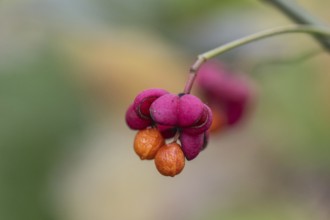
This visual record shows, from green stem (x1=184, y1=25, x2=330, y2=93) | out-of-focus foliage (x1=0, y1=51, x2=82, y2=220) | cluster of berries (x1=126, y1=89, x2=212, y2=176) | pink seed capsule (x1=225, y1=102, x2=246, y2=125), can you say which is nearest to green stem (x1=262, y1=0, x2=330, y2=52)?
green stem (x1=184, y1=25, x2=330, y2=93)

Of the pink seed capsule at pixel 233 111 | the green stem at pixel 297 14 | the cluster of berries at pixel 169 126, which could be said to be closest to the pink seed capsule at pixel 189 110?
the cluster of berries at pixel 169 126

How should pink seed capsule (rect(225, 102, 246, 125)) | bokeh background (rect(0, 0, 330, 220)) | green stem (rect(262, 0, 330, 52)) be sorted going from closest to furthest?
green stem (rect(262, 0, 330, 52)), pink seed capsule (rect(225, 102, 246, 125)), bokeh background (rect(0, 0, 330, 220))

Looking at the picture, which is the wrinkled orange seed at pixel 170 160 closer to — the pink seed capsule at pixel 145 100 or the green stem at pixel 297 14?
the pink seed capsule at pixel 145 100

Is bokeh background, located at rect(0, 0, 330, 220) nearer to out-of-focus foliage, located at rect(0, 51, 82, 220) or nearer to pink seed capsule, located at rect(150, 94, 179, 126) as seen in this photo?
out-of-focus foliage, located at rect(0, 51, 82, 220)

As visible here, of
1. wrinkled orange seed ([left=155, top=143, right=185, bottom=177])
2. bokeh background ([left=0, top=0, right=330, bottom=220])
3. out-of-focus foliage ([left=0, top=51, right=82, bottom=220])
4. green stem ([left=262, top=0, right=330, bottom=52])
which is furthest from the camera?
out-of-focus foliage ([left=0, top=51, right=82, bottom=220])

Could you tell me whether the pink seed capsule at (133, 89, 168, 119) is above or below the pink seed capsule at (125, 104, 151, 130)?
above

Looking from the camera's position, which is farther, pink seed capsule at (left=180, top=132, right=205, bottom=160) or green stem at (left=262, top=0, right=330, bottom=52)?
green stem at (left=262, top=0, right=330, bottom=52)
